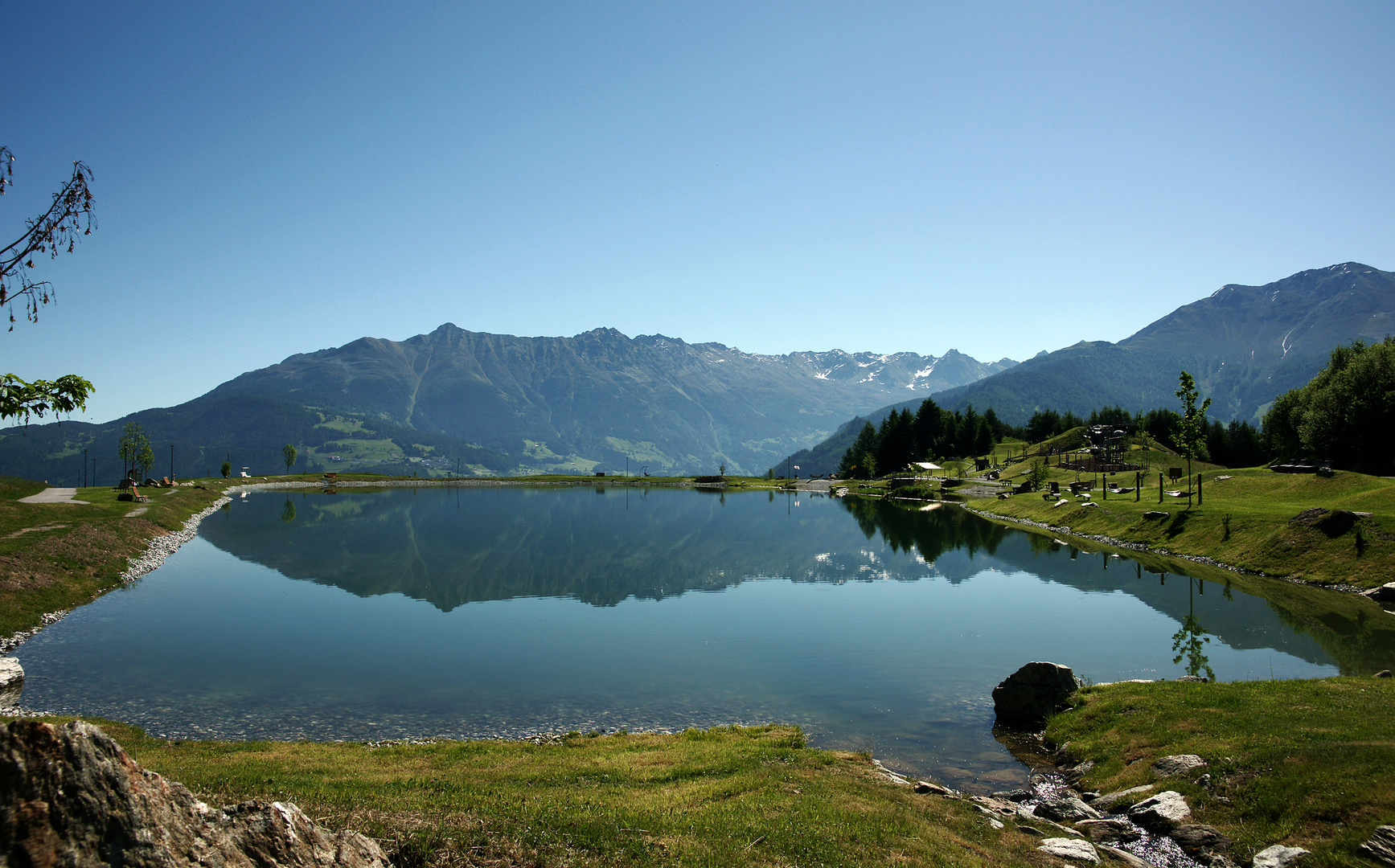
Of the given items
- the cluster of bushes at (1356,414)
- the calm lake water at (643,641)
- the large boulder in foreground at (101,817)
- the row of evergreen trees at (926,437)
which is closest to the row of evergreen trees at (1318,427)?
the cluster of bushes at (1356,414)

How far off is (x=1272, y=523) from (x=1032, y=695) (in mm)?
44561

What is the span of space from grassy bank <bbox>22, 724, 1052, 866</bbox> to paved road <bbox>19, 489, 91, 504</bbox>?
71657 millimetres

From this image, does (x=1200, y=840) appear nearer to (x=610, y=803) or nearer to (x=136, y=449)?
(x=610, y=803)

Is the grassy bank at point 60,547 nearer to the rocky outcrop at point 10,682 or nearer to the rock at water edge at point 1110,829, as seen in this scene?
the rocky outcrop at point 10,682

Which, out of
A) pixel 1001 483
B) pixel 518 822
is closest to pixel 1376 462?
pixel 1001 483

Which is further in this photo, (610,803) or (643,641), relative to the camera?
(643,641)

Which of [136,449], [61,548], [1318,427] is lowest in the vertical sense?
[61,548]

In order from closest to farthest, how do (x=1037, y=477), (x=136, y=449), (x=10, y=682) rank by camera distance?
(x=10, y=682) < (x=1037, y=477) < (x=136, y=449)

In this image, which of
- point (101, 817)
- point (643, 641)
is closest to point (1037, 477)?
point (643, 641)

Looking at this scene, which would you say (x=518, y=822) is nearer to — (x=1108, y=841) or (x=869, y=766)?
(x=869, y=766)

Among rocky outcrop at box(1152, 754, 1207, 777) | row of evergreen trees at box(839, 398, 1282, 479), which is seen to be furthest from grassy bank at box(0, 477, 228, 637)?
row of evergreen trees at box(839, 398, 1282, 479)

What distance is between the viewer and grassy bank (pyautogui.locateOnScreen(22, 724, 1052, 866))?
11.9m

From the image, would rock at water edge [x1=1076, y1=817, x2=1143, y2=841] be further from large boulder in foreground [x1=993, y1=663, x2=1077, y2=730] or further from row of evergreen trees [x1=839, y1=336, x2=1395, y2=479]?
row of evergreen trees [x1=839, y1=336, x2=1395, y2=479]

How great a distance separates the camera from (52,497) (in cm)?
8162
